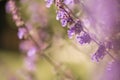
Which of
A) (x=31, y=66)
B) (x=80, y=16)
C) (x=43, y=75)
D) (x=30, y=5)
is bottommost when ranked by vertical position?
(x=80, y=16)

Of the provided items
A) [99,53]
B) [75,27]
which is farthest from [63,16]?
[99,53]

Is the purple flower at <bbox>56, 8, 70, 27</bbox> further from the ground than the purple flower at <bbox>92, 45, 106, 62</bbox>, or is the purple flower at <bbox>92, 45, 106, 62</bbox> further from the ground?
the purple flower at <bbox>56, 8, 70, 27</bbox>

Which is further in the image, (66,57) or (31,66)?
(31,66)

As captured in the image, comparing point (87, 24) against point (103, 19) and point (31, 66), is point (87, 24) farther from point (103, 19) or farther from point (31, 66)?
point (31, 66)

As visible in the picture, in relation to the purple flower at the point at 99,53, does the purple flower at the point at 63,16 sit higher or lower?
higher

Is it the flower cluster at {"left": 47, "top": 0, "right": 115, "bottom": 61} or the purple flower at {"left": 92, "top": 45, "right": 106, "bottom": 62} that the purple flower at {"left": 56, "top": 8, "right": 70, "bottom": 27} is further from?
the purple flower at {"left": 92, "top": 45, "right": 106, "bottom": 62}

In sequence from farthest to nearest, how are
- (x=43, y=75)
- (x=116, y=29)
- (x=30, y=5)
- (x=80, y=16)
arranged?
(x=43, y=75), (x=30, y=5), (x=80, y=16), (x=116, y=29)

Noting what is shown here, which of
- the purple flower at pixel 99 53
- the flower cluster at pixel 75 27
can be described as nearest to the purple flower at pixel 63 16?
the flower cluster at pixel 75 27

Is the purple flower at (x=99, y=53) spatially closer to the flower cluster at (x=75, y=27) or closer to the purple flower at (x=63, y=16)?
the flower cluster at (x=75, y=27)

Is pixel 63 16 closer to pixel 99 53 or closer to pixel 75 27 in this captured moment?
pixel 75 27

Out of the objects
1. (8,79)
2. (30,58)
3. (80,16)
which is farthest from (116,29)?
(8,79)

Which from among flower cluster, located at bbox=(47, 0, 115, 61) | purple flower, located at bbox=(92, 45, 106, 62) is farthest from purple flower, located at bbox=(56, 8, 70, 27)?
purple flower, located at bbox=(92, 45, 106, 62)
